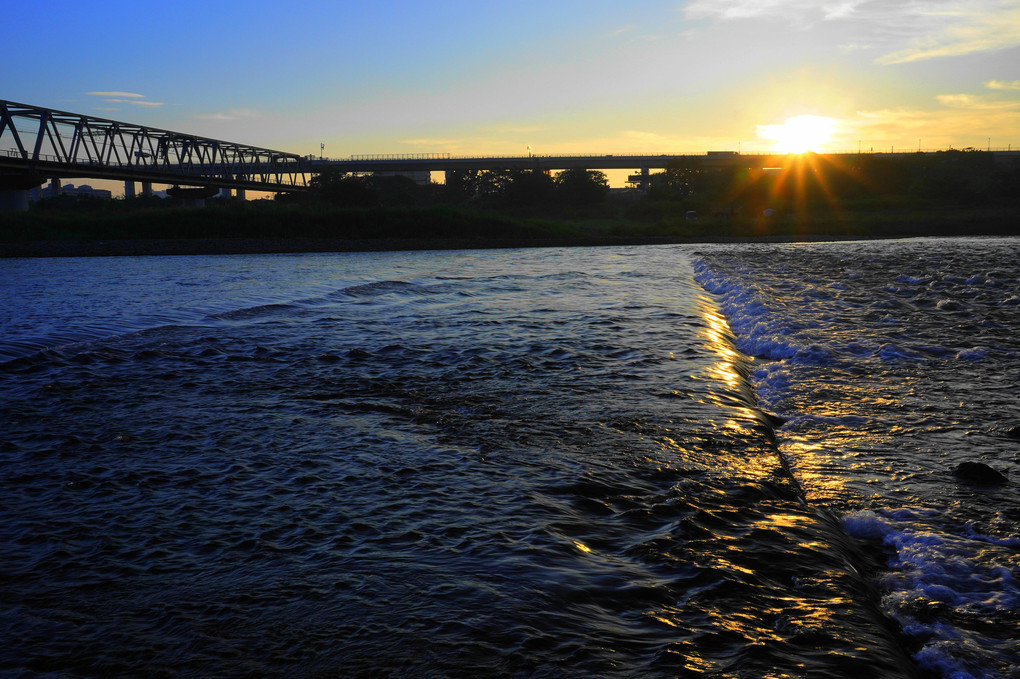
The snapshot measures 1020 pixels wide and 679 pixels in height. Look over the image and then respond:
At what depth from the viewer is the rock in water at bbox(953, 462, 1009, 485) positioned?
5856 millimetres

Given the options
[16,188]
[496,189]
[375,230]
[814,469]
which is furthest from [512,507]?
[496,189]

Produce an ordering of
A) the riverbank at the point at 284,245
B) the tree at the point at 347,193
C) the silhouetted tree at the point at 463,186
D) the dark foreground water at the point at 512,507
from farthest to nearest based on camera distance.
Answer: the silhouetted tree at the point at 463,186 < the tree at the point at 347,193 < the riverbank at the point at 284,245 < the dark foreground water at the point at 512,507

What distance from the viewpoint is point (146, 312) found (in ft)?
57.4

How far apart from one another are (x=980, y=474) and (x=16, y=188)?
6808 centimetres

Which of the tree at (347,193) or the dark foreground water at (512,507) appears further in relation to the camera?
the tree at (347,193)

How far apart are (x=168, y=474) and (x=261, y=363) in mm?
5146

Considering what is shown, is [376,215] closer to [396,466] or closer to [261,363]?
[261,363]

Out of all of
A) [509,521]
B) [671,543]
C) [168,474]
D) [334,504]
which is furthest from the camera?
[168,474]

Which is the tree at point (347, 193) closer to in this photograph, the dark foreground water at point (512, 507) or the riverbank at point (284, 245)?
the riverbank at point (284, 245)

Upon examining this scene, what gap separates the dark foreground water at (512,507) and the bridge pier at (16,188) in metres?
53.9

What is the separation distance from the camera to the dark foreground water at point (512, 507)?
3.76 meters

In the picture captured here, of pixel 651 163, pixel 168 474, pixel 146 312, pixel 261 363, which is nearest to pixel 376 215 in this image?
pixel 146 312

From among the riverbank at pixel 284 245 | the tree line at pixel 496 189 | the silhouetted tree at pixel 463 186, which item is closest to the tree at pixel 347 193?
the tree line at pixel 496 189

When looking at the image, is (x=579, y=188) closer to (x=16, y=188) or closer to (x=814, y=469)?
(x=16, y=188)
